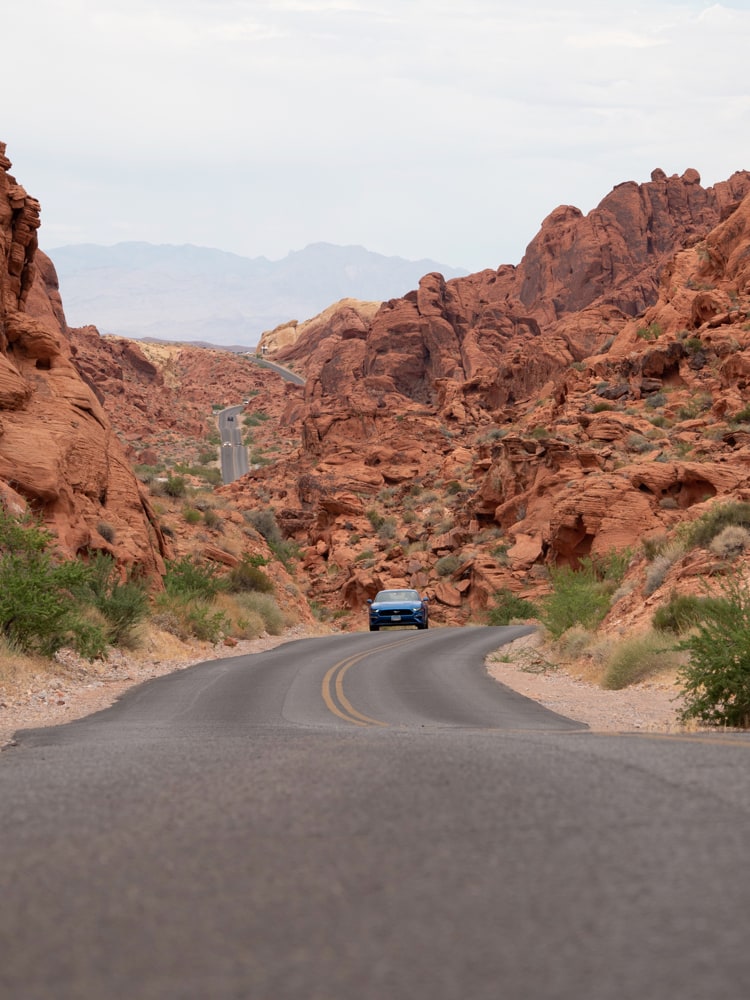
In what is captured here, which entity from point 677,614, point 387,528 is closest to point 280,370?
point 387,528

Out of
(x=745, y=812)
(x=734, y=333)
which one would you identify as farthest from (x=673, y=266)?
(x=745, y=812)

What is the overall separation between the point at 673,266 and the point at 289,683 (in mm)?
49685

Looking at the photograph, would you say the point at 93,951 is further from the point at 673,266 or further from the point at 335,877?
the point at 673,266

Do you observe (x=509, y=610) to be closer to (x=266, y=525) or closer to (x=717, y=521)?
(x=266, y=525)

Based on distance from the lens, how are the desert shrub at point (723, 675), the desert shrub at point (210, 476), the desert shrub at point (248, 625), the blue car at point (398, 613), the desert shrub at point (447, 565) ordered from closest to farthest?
the desert shrub at point (723, 675)
the desert shrub at point (248, 625)
the blue car at point (398, 613)
the desert shrub at point (447, 565)
the desert shrub at point (210, 476)

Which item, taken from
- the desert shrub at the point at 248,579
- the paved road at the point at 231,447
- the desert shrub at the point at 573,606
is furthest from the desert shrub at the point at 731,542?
the paved road at the point at 231,447

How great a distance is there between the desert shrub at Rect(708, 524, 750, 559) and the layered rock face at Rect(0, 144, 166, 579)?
15.3 meters

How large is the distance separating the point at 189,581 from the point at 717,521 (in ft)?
53.5

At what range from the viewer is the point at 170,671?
2230 centimetres

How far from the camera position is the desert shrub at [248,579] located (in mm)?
37688

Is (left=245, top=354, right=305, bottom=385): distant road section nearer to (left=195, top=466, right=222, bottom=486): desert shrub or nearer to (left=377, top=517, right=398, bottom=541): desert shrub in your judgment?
(left=195, top=466, right=222, bottom=486): desert shrub

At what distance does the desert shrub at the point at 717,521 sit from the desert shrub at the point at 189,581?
14889mm

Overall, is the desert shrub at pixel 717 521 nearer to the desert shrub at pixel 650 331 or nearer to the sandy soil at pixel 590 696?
the sandy soil at pixel 590 696

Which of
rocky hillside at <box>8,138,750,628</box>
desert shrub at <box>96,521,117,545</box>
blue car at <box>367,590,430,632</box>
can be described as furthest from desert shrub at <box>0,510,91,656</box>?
blue car at <box>367,590,430,632</box>
